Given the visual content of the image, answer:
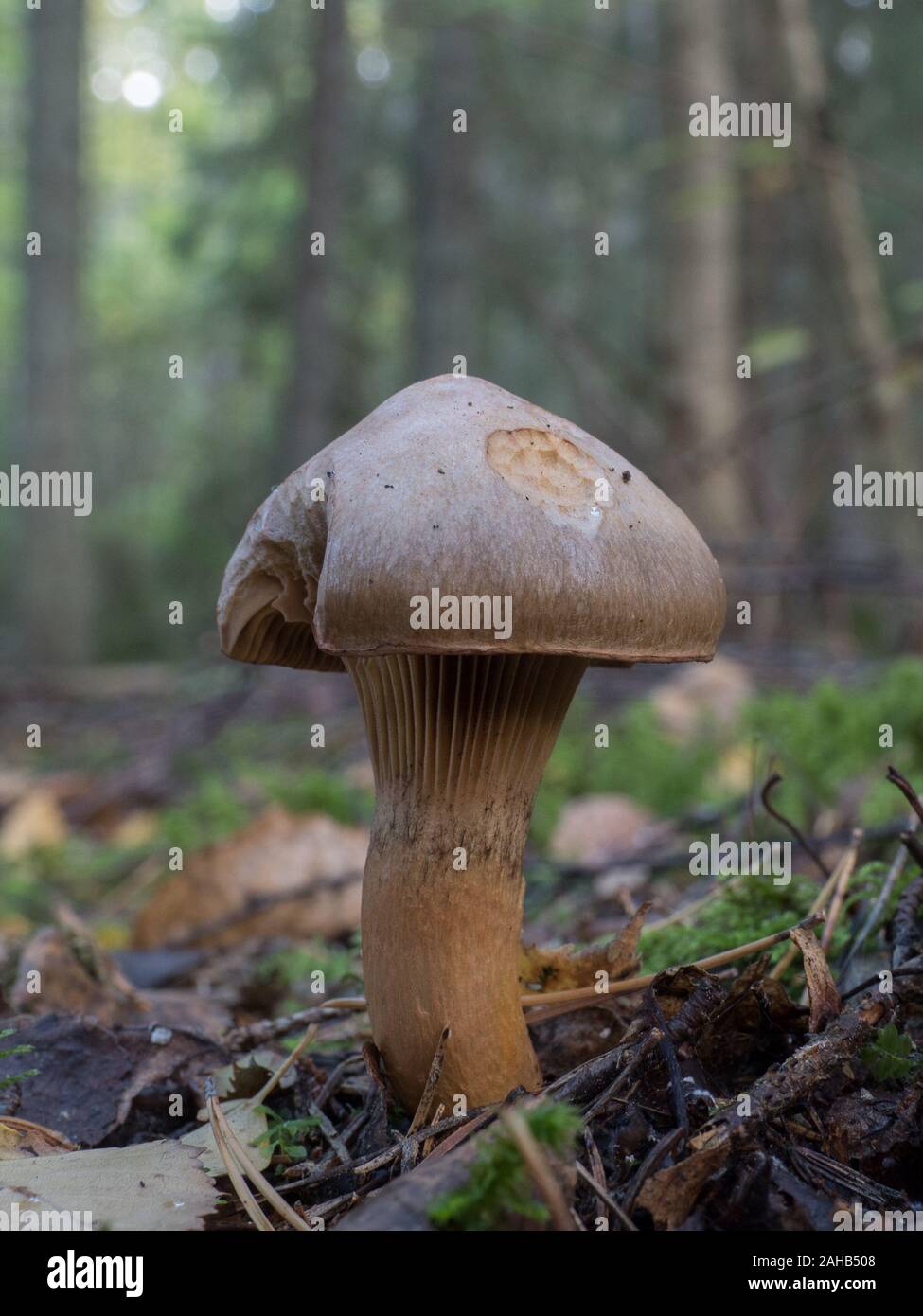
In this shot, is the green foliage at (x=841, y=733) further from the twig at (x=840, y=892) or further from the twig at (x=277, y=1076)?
the twig at (x=277, y=1076)

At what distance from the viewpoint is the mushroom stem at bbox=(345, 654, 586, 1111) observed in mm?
1991

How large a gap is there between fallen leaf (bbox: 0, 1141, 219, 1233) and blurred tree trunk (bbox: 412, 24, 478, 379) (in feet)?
35.9

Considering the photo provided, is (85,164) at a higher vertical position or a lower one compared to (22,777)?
higher

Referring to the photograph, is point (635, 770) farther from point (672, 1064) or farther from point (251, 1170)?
point (251, 1170)

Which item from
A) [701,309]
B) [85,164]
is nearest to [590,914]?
[701,309]

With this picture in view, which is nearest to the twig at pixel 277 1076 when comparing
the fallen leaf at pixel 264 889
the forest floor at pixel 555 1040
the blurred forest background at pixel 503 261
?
the forest floor at pixel 555 1040

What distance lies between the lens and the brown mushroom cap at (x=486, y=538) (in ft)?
5.51

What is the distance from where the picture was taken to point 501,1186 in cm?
140

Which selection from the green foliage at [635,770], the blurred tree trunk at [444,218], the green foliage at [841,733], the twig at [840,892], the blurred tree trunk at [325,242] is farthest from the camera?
the blurred tree trunk at [444,218]

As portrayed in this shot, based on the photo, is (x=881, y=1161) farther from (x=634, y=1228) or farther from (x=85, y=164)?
(x=85, y=164)

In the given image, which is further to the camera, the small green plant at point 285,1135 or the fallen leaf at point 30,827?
the fallen leaf at point 30,827

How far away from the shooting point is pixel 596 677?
7734 mm

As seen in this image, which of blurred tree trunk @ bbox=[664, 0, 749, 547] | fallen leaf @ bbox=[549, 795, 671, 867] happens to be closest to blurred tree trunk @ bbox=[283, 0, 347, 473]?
blurred tree trunk @ bbox=[664, 0, 749, 547]

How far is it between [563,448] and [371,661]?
A: 1.73ft
